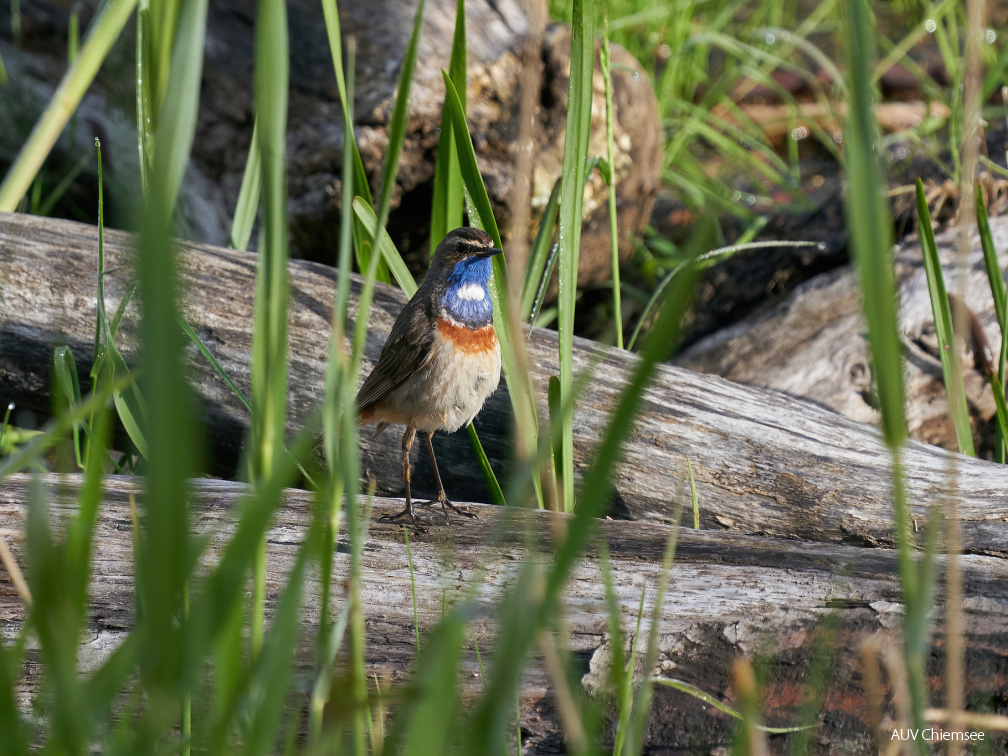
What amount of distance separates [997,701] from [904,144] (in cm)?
506

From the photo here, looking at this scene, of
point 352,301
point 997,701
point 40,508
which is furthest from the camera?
point 352,301

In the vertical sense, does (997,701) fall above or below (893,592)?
below

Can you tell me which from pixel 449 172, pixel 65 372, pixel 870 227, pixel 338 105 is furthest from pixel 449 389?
pixel 870 227

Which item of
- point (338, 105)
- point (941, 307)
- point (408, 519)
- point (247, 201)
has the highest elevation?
point (338, 105)

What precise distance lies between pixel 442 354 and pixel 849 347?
1957mm

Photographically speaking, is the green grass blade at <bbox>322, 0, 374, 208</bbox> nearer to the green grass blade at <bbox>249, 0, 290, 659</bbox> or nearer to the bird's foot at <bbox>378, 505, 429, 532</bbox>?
the green grass blade at <bbox>249, 0, 290, 659</bbox>

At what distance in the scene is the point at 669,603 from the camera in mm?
2023

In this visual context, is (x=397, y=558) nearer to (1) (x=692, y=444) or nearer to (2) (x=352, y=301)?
(1) (x=692, y=444)

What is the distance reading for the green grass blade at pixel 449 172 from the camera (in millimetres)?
2707

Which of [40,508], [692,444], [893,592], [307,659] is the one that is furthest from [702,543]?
[40,508]

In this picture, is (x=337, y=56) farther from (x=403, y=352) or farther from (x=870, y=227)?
(x=403, y=352)

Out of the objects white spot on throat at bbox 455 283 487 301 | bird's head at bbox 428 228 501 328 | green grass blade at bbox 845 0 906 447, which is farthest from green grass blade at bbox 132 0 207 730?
white spot on throat at bbox 455 283 487 301

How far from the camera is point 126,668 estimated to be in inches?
44.1

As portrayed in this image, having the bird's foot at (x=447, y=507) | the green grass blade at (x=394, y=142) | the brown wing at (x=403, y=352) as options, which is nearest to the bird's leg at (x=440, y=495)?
the bird's foot at (x=447, y=507)
